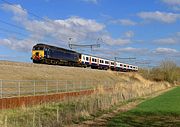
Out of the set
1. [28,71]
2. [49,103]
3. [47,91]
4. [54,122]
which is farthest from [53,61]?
[54,122]

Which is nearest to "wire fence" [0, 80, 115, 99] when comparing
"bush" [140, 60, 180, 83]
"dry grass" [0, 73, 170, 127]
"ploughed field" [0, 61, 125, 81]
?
"dry grass" [0, 73, 170, 127]

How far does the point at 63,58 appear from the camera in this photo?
204 ft

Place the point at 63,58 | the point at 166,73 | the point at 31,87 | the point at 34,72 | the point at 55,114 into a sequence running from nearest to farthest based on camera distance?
the point at 55,114 → the point at 31,87 → the point at 34,72 → the point at 63,58 → the point at 166,73

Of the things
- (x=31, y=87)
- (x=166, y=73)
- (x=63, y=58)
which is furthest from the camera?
(x=166, y=73)

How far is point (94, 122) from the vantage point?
62.2ft

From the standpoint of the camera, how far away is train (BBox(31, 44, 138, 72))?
179ft

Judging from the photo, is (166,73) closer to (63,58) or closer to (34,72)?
(63,58)

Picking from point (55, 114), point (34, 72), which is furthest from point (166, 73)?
point (55, 114)

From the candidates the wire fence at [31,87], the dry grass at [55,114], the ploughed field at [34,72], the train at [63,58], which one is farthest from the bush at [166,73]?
the dry grass at [55,114]

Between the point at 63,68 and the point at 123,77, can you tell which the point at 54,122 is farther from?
the point at 123,77

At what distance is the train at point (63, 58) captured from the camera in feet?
179

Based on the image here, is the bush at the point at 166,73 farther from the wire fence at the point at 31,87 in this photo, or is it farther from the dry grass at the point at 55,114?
the dry grass at the point at 55,114

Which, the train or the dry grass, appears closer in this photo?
the dry grass

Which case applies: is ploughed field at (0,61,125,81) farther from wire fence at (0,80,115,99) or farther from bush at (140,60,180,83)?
bush at (140,60,180,83)
